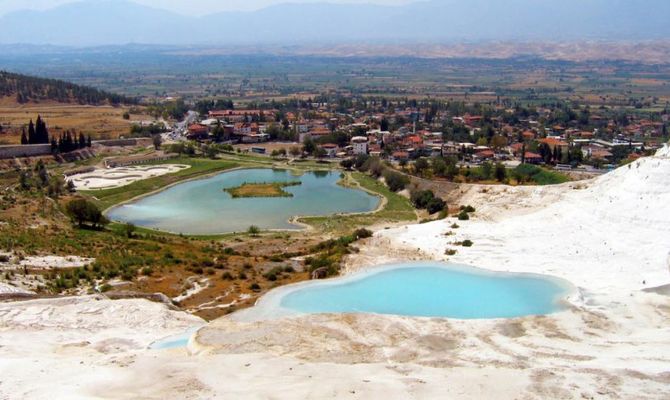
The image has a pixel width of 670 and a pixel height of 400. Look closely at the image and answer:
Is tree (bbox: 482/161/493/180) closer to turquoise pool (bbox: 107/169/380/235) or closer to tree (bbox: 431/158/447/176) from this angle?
tree (bbox: 431/158/447/176)

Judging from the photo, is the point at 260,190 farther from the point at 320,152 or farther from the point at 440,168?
the point at 320,152

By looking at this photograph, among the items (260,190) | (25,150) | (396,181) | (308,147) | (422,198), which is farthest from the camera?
(308,147)

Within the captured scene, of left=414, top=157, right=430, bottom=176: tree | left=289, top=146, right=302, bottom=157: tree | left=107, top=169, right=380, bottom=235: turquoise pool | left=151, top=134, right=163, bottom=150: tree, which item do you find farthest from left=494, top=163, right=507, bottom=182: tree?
left=151, top=134, right=163, bottom=150: tree

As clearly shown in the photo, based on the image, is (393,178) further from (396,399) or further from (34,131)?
(396,399)

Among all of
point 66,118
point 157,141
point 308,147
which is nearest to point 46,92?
point 66,118

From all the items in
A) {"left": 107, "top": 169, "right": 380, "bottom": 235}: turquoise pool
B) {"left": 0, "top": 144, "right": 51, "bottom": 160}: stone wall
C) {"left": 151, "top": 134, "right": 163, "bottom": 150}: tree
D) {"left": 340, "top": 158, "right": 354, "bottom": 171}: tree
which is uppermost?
{"left": 0, "top": 144, "right": 51, "bottom": 160}: stone wall

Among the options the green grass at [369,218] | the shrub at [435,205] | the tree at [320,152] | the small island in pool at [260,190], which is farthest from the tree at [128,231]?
the tree at [320,152]
